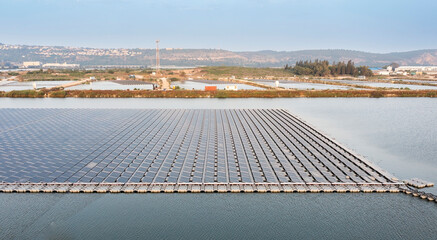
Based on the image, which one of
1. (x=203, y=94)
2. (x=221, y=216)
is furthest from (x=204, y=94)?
(x=221, y=216)

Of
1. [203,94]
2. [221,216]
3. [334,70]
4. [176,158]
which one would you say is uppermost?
[334,70]

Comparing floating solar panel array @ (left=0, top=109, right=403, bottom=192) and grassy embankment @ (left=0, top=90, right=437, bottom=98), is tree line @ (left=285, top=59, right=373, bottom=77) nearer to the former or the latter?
grassy embankment @ (left=0, top=90, right=437, bottom=98)

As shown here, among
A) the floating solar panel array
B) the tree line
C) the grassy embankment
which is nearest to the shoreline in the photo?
the grassy embankment

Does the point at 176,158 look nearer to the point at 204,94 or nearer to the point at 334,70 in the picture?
the point at 204,94

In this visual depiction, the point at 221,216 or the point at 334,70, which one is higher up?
the point at 334,70

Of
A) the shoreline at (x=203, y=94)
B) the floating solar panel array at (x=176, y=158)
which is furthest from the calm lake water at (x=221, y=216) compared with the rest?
the shoreline at (x=203, y=94)

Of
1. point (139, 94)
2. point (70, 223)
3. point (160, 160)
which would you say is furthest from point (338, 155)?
point (139, 94)

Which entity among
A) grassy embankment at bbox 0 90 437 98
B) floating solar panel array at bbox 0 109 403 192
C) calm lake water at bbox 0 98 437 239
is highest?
grassy embankment at bbox 0 90 437 98

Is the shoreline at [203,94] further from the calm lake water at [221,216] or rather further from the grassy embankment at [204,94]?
the calm lake water at [221,216]
